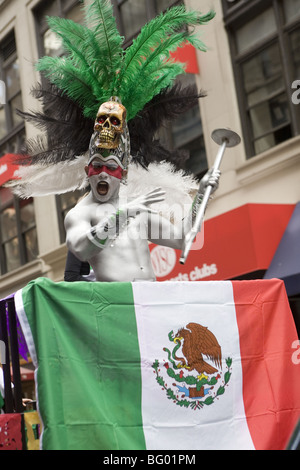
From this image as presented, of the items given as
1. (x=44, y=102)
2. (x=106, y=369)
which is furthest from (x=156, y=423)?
(x=44, y=102)

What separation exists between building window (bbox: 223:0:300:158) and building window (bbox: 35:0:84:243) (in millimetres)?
4313

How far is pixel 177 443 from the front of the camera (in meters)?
3.23

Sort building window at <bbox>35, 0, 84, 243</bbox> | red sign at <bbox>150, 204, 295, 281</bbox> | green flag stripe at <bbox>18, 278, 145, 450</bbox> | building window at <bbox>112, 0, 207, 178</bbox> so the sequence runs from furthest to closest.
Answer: building window at <bbox>35, 0, 84, 243</bbox> < building window at <bbox>112, 0, 207, 178</bbox> < red sign at <bbox>150, 204, 295, 281</bbox> < green flag stripe at <bbox>18, 278, 145, 450</bbox>

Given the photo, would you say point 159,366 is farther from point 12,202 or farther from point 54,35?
point 12,202

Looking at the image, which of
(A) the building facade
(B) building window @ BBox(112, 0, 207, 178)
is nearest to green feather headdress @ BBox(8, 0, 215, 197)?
(A) the building facade

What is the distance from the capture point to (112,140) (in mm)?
3914

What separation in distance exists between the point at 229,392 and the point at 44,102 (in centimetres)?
222

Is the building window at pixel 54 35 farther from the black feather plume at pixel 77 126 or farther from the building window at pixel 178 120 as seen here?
the black feather plume at pixel 77 126

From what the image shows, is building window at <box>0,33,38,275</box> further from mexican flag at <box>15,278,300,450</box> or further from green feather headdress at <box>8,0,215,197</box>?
mexican flag at <box>15,278,300,450</box>

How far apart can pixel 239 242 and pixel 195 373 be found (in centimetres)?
515

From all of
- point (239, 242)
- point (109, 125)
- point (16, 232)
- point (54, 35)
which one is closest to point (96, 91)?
point (109, 125)

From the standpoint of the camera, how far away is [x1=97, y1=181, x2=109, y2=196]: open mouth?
12.8ft

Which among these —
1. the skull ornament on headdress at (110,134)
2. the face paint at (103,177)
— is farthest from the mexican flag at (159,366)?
the skull ornament on headdress at (110,134)
